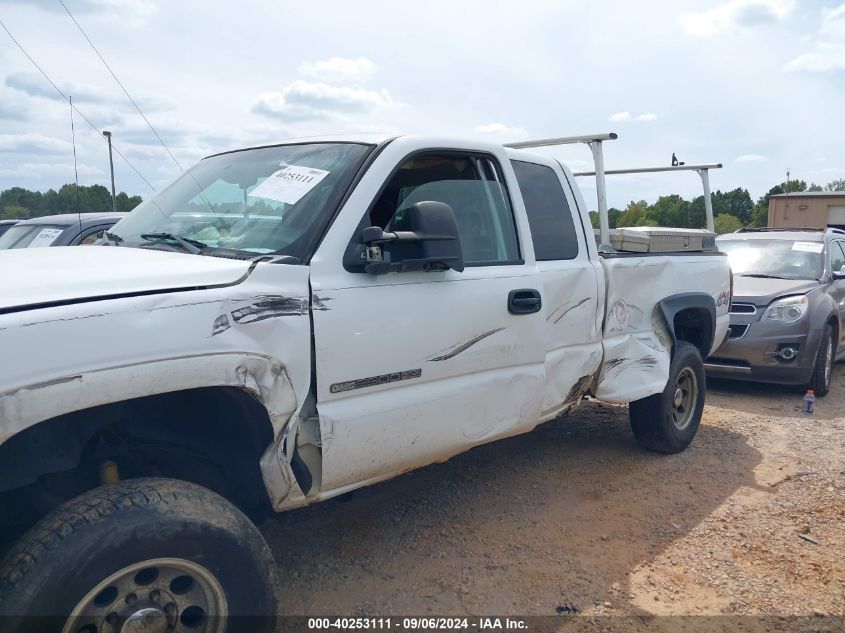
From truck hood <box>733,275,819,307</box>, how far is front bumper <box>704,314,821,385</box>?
23 cm

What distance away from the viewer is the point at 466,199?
3629 mm

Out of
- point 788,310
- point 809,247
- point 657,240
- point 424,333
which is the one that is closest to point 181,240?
point 424,333

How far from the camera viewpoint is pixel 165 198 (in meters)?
3.65

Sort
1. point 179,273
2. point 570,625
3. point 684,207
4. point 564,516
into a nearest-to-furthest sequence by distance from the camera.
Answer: point 179,273 < point 570,625 < point 564,516 < point 684,207

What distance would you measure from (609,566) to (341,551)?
132 cm

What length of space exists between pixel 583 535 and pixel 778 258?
19.3 ft

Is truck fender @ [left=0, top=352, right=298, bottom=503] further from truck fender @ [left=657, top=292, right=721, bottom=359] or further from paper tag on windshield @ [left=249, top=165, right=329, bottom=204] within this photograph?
truck fender @ [left=657, top=292, right=721, bottom=359]

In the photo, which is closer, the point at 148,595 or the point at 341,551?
the point at 148,595

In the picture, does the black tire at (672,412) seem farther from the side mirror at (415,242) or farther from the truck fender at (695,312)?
the side mirror at (415,242)

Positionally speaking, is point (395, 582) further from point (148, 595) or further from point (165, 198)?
point (165, 198)

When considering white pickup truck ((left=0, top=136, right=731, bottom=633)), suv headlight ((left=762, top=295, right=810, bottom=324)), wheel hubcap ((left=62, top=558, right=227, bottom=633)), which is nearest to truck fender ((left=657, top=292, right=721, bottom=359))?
white pickup truck ((left=0, top=136, right=731, bottom=633))

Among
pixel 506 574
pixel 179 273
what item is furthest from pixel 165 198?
pixel 506 574

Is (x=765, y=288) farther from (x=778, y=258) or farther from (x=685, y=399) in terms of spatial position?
(x=685, y=399)

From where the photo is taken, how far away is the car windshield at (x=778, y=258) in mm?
8148
